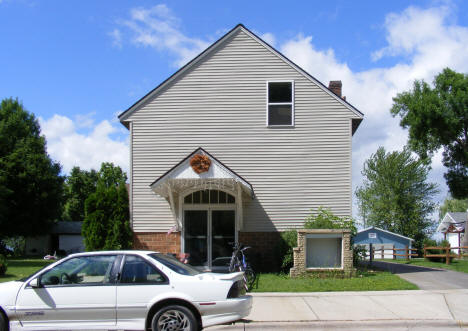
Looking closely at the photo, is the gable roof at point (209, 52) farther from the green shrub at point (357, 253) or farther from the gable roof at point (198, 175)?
the green shrub at point (357, 253)

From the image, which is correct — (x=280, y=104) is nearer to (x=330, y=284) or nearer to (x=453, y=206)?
(x=330, y=284)

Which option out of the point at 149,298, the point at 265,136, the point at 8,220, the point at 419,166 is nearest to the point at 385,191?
the point at 419,166

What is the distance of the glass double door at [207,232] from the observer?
55.8 feet

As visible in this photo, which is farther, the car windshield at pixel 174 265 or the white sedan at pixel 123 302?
the car windshield at pixel 174 265

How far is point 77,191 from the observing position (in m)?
67.4

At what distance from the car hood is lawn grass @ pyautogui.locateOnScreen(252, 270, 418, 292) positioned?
21.1ft

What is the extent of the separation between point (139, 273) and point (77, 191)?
206ft

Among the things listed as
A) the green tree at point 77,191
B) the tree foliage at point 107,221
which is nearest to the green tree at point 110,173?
the green tree at point 77,191

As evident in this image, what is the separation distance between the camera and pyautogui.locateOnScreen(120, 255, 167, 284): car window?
7.86 meters

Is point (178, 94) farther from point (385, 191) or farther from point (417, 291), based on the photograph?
point (385, 191)

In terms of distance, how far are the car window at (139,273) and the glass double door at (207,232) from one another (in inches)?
355

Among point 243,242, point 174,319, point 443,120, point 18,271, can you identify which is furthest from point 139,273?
point 443,120

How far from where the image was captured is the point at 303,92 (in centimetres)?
1762

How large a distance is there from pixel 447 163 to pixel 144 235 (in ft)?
79.8
